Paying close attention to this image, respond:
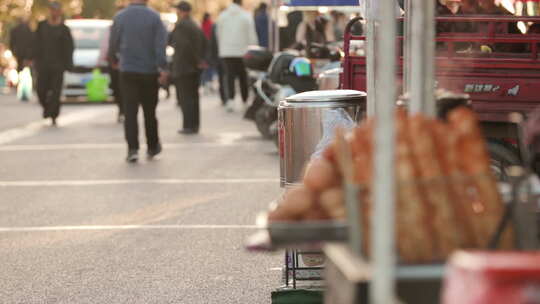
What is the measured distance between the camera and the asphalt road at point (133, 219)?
26.6ft

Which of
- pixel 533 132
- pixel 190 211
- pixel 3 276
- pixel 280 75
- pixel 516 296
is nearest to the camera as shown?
pixel 516 296

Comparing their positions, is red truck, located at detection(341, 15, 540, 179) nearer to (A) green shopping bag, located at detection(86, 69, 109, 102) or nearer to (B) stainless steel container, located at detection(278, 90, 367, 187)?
(B) stainless steel container, located at detection(278, 90, 367, 187)

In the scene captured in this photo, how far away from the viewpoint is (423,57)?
182 inches

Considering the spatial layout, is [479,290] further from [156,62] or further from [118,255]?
[156,62]

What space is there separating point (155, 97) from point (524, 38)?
690 centimetres

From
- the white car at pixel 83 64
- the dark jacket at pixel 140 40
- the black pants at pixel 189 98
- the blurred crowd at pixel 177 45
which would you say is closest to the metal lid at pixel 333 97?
the blurred crowd at pixel 177 45

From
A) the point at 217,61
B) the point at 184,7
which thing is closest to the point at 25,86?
the point at 217,61

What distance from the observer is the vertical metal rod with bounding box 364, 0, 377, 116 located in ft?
25.4

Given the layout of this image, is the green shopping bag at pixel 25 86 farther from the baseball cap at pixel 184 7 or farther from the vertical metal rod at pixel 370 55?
the vertical metal rod at pixel 370 55

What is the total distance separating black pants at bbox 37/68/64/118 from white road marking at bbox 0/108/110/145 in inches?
12.5

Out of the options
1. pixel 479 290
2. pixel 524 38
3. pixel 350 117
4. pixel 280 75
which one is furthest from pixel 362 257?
pixel 280 75

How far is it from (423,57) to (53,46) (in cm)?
1766

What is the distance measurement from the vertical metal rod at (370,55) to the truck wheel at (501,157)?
4.59 ft

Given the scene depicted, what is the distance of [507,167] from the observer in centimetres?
905
